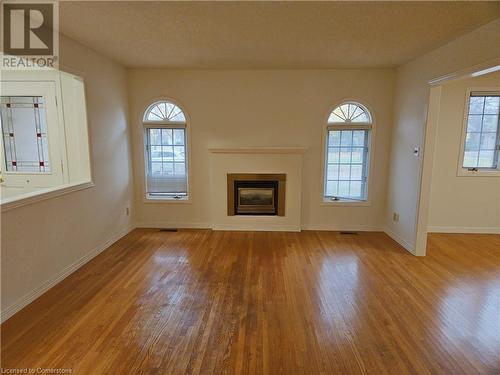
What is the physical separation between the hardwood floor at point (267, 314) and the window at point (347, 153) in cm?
122

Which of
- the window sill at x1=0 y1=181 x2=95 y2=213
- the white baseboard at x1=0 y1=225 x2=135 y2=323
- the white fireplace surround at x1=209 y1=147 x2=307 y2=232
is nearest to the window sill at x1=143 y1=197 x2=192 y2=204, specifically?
the white fireplace surround at x1=209 y1=147 x2=307 y2=232

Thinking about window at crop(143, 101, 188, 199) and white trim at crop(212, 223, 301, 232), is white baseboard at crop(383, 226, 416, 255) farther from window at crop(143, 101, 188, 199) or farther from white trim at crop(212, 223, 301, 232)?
window at crop(143, 101, 188, 199)

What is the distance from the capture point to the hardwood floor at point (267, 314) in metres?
1.96

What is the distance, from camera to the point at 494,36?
101 inches

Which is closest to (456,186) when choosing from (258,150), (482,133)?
(482,133)

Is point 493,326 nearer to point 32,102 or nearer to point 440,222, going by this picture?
point 440,222

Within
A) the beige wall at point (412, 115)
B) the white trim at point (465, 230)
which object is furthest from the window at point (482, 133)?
the beige wall at point (412, 115)

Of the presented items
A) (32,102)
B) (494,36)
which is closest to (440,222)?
(494,36)

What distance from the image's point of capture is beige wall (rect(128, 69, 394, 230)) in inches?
178

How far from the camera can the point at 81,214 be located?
3416mm

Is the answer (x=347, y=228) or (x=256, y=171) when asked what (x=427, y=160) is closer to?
(x=347, y=228)

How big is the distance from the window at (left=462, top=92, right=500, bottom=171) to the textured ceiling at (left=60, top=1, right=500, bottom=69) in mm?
→ 1552

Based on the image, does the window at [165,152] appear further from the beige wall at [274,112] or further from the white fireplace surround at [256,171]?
the white fireplace surround at [256,171]

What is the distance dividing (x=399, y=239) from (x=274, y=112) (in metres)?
2.72
